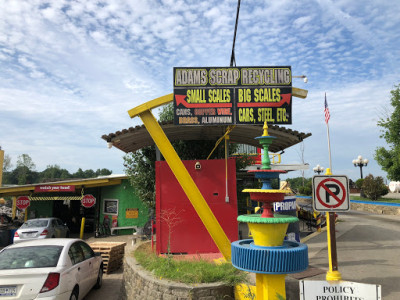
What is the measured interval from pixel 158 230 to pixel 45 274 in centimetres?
412

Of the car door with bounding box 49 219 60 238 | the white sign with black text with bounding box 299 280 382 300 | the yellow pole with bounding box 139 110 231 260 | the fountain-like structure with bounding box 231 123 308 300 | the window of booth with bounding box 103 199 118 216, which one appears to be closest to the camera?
the white sign with black text with bounding box 299 280 382 300

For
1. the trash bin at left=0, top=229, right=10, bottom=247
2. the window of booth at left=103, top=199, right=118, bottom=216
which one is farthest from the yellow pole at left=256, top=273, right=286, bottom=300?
the trash bin at left=0, top=229, right=10, bottom=247

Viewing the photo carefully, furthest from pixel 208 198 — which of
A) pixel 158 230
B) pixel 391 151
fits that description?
pixel 391 151

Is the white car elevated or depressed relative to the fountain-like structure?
depressed

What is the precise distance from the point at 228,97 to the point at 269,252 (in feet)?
14.1

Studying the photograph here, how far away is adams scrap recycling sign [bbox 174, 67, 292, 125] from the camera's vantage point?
757 cm

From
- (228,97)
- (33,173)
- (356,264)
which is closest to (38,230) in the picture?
(228,97)

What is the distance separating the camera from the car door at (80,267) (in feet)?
20.6

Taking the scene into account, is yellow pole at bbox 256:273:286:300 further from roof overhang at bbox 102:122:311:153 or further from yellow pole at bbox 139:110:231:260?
roof overhang at bbox 102:122:311:153

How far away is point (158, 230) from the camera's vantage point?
29.5 feet

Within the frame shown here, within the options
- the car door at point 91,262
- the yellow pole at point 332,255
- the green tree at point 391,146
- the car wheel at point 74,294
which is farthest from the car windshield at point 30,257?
the green tree at point 391,146

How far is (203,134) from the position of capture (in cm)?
1080

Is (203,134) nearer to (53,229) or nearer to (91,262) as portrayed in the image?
(91,262)

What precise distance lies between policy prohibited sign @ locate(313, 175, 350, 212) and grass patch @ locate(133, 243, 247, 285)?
2431 mm
